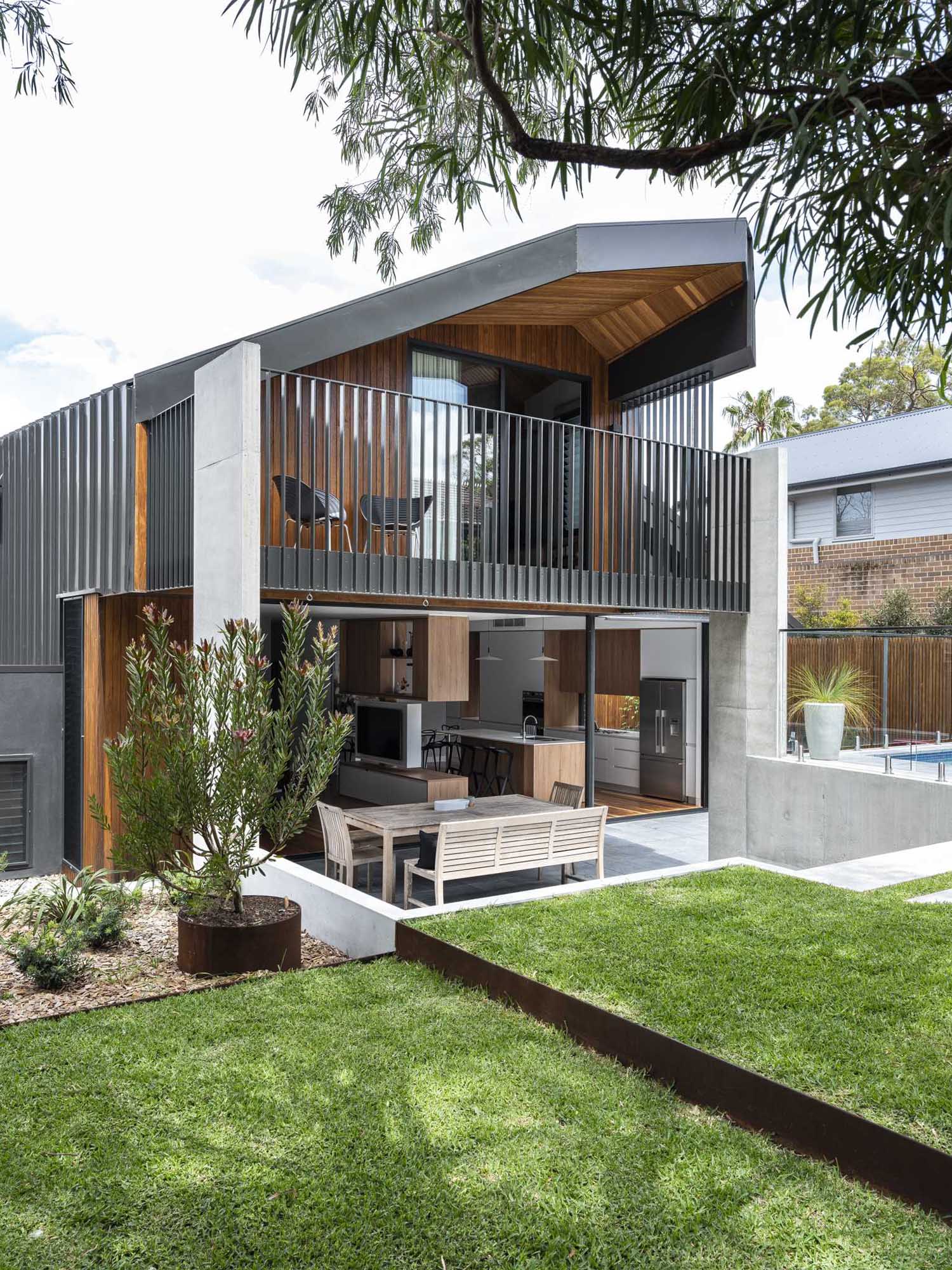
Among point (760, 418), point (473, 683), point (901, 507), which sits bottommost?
point (473, 683)

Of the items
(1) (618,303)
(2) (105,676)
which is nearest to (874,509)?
(1) (618,303)

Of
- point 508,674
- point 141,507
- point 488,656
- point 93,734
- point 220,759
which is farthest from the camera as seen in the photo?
point 488,656

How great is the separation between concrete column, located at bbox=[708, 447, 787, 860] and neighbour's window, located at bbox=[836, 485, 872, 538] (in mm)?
9974

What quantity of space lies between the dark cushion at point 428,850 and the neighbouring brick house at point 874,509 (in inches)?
500

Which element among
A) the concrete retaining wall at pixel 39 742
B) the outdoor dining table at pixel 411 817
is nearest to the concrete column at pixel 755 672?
the outdoor dining table at pixel 411 817

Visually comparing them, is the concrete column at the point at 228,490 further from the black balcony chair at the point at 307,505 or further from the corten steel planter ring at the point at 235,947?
the corten steel planter ring at the point at 235,947

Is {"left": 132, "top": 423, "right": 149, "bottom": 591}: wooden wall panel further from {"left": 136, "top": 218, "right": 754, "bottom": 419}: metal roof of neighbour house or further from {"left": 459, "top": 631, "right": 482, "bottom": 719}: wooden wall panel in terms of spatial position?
{"left": 459, "top": 631, "right": 482, "bottom": 719}: wooden wall panel

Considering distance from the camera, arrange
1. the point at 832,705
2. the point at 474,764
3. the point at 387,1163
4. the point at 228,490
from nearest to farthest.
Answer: the point at 387,1163 → the point at 228,490 → the point at 832,705 → the point at 474,764

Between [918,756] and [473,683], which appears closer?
[918,756]

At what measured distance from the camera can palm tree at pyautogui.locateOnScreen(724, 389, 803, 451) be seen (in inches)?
1169

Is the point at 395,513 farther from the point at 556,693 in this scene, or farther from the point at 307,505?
the point at 556,693

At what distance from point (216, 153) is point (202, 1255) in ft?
53.1

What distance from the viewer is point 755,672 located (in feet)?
33.6

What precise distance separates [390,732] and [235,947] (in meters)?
7.45
